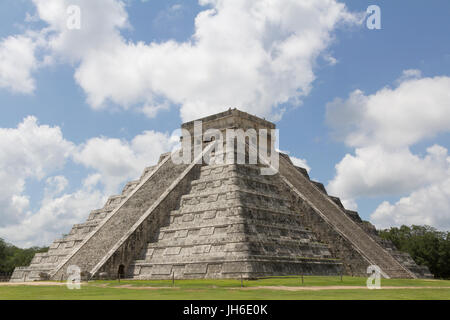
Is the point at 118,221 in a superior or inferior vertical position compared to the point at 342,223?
inferior

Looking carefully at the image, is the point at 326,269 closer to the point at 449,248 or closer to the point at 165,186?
the point at 165,186

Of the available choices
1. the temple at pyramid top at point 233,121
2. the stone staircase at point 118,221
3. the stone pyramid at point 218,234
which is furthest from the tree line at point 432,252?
the stone staircase at point 118,221

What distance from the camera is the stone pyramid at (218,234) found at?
20.1 meters

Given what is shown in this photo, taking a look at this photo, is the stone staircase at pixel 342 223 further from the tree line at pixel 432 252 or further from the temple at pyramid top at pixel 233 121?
the tree line at pixel 432 252

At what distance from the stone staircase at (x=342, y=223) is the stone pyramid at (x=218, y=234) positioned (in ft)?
0.29

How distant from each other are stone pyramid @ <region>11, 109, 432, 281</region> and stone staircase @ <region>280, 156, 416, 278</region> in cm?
9

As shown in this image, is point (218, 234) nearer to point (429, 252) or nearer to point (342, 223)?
point (342, 223)

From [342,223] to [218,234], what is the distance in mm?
9705

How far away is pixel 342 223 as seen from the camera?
2712 cm

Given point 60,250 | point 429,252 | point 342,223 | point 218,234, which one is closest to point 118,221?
point 60,250

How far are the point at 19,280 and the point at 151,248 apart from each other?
8602 millimetres

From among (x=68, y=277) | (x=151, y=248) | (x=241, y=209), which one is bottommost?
(x=68, y=277)
